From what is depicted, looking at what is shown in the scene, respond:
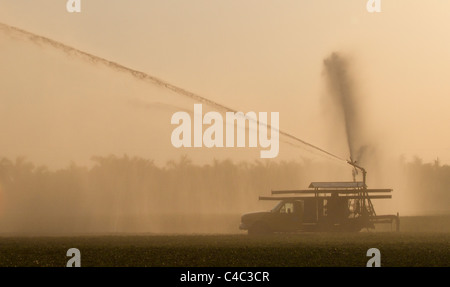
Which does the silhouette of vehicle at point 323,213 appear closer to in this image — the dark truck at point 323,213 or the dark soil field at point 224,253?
the dark truck at point 323,213

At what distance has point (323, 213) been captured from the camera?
47.8 m

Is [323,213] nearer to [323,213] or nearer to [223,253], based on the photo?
[323,213]

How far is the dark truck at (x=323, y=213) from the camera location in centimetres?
4634

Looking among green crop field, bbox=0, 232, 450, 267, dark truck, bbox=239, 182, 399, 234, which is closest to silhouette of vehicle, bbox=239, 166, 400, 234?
dark truck, bbox=239, 182, 399, 234

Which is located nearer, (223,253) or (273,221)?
(223,253)

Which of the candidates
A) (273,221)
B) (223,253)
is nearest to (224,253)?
(223,253)

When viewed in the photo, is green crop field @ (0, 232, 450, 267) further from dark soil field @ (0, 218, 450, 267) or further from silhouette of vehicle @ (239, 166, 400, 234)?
silhouette of vehicle @ (239, 166, 400, 234)

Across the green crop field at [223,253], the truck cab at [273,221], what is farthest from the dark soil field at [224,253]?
the truck cab at [273,221]

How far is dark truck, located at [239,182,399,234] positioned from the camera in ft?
152

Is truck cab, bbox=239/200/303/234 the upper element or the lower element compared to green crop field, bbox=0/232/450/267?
upper

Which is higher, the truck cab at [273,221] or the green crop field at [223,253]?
the truck cab at [273,221]

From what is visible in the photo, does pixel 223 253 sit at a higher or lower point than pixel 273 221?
lower
